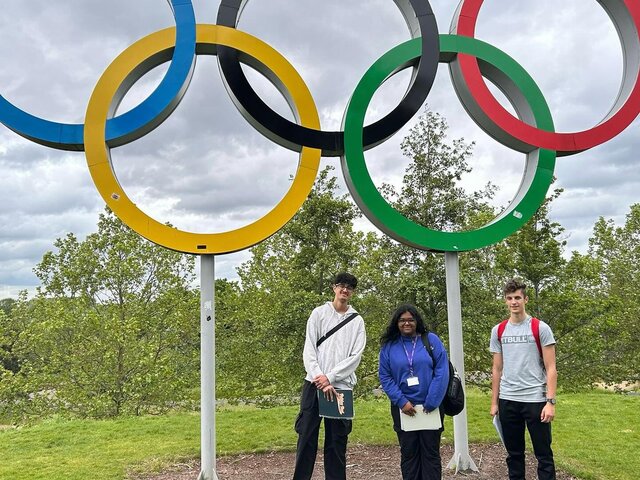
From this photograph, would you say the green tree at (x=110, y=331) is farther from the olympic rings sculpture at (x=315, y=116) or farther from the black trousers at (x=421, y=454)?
the black trousers at (x=421, y=454)

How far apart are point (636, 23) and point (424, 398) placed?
537cm

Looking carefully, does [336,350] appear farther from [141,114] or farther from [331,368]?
[141,114]

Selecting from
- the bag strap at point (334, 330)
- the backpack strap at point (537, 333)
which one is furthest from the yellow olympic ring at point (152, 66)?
the backpack strap at point (537, 333)

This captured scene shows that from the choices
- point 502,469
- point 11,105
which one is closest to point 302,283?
point 502,469

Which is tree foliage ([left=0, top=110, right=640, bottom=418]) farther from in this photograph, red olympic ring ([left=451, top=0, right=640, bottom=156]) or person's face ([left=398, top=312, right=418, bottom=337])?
person's face ([left=398, top=312, right=418, bottom=337])

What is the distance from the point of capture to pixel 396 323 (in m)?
3.98

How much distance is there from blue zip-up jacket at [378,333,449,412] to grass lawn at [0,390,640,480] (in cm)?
249

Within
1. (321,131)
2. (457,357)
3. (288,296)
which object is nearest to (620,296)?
(288,296)

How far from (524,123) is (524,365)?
2828mm

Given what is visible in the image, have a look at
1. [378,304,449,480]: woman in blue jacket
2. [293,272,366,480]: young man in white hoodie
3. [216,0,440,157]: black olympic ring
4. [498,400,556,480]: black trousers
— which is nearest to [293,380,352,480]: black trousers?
[293,272,366,480]: young man in white hoodie

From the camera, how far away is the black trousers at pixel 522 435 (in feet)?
13.4

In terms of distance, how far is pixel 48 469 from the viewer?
5.61 m

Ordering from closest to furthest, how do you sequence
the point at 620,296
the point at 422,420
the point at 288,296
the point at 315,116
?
the point at 422,420 < the point at 315,116 < the point at 288,296 < the point at 620,296

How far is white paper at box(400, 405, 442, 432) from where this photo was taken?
3824mm
